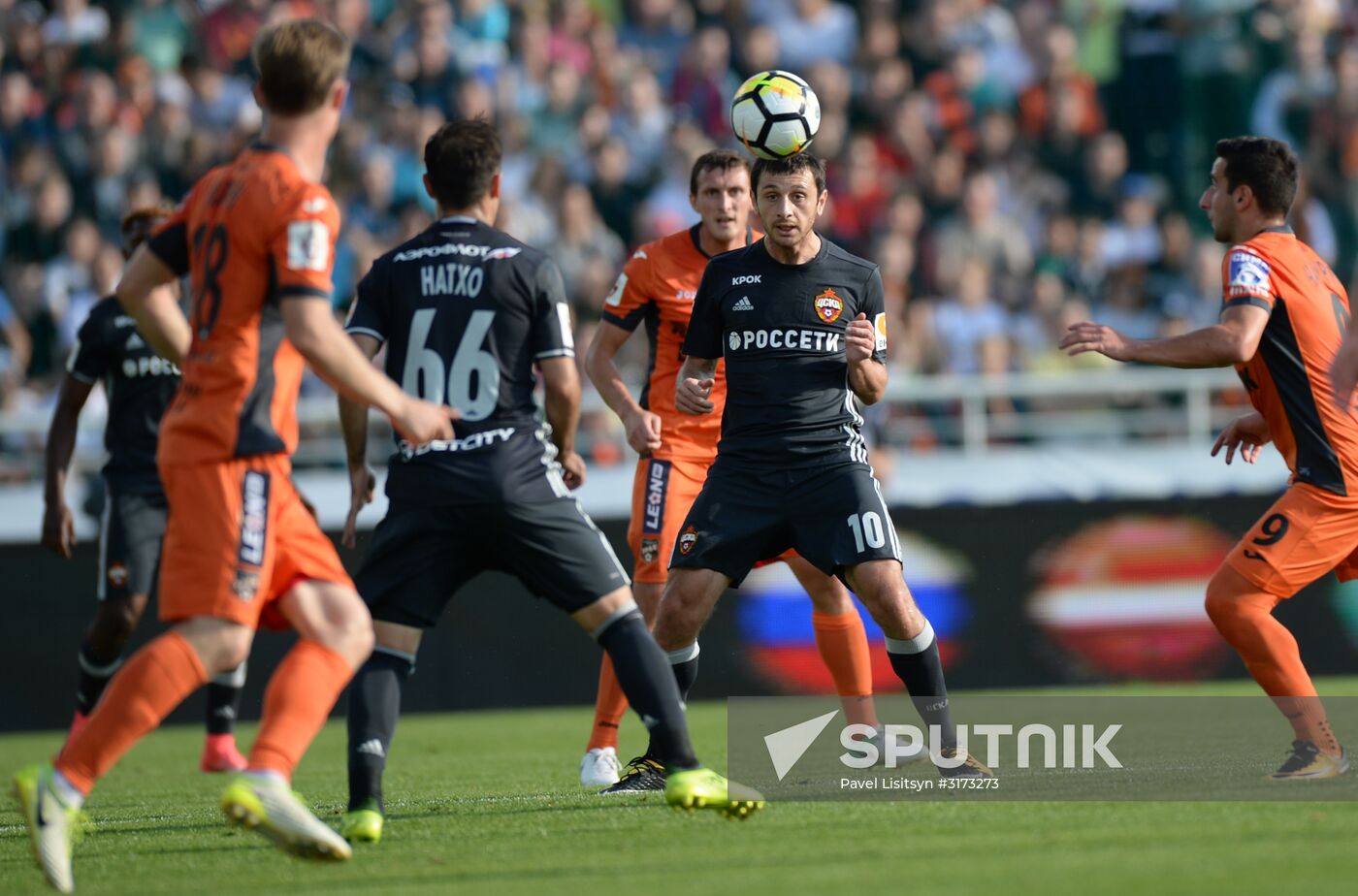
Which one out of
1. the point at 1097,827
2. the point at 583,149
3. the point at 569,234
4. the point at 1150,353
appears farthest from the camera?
the point at 583,149

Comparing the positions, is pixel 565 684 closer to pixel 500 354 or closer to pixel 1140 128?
pixel 500 354

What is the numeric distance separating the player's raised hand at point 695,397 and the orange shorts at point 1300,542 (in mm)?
2203

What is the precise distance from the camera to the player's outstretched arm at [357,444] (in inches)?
251

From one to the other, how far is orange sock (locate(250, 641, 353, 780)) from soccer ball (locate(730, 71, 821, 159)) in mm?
3406

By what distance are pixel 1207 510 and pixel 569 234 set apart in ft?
19.7

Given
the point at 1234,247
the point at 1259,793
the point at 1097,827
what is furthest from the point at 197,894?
the point at 1234,247

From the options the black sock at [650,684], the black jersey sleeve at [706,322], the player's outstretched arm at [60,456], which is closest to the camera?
the black sock at [650,684]

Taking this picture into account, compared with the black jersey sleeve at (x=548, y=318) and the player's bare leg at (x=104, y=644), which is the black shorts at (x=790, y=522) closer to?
the black jersey sleeve at (x=548, y=318)

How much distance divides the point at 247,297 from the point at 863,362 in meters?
2.43

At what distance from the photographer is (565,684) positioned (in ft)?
43.0

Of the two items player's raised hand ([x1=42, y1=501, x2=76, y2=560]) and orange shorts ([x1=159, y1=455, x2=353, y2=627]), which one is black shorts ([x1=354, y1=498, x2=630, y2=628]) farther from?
player's raised hand ([x1=42, y1=501, x2=76, y2=560])

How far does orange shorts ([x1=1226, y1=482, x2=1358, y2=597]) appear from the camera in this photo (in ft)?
23.2

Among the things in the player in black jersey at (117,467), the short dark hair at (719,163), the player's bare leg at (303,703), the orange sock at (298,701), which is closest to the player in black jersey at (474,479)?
the player's bare leg at (303,703)

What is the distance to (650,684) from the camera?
6172mm
